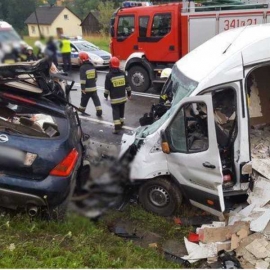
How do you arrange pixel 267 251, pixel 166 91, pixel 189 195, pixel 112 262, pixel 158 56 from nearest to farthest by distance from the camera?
pixel 112 262, pixel 267 251, pixel 189 195, pixel 166 91, pixel 158 56

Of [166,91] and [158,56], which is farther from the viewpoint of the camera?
[158,56]

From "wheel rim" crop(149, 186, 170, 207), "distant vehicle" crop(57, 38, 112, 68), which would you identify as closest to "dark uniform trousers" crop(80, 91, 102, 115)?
"wheel rim" crop(149, 186, 170, 207)

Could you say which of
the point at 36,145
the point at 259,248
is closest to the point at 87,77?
the point at 36,145

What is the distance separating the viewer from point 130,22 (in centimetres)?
1136

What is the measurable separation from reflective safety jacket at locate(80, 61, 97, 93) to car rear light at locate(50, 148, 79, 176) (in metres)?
4.38

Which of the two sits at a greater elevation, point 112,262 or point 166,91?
point 166,91

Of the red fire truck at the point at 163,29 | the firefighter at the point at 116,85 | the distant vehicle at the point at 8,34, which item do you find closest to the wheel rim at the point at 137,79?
the red fire truck at the point at 163,29

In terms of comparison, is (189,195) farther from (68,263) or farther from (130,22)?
(130,22)

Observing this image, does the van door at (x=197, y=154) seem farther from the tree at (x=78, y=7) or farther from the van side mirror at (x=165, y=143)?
the tree at (x=78, y=7)

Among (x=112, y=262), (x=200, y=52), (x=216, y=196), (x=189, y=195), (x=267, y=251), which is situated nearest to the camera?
(x=112, y=262)

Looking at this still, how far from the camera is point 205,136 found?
14.7 ft

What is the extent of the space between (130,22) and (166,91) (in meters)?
6.06

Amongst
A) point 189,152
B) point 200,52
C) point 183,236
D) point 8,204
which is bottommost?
point 183,236

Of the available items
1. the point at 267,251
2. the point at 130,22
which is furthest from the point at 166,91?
the point at 130,22
